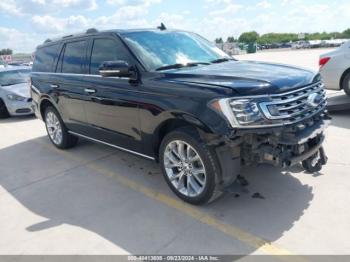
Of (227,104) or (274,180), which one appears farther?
(274,180)

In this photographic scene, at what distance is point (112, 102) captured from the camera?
4430 mm

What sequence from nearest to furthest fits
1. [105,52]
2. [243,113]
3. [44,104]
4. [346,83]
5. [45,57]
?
[243,113]
[105,52]
[45,57]
[44,104]
[346,83]

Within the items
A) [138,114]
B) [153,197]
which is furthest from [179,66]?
[153,197]

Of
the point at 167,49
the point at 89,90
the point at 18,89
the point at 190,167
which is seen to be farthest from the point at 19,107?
the point at 190,167

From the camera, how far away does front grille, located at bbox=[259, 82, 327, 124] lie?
3.12 metres

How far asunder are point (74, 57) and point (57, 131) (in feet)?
5.34

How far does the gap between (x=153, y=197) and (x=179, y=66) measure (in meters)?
1.65

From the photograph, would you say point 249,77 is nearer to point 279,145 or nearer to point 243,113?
point 243,113

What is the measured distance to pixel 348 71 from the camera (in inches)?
294

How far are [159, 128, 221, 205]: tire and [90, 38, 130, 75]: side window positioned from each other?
127 centimetres

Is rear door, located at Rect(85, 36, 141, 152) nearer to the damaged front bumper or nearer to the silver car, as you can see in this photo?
the damaged front bumper

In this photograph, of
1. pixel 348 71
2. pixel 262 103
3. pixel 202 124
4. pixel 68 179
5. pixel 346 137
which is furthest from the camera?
pixel 348 71

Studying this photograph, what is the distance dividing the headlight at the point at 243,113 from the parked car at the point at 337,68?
542 cm

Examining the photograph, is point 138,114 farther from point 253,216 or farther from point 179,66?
point 253,216
